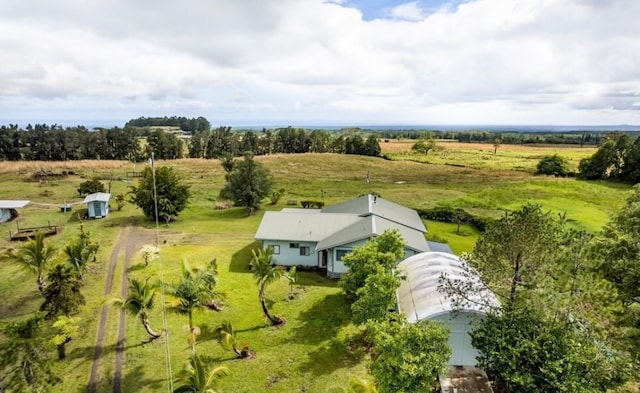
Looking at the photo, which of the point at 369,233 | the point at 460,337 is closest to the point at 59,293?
the point at 369,233

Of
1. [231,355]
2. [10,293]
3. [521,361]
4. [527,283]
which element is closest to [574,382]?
[521,361]

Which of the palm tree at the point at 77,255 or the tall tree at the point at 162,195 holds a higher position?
the tall tree at the point at 162,195

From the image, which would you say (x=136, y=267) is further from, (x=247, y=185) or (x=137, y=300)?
(x=247, y=185)

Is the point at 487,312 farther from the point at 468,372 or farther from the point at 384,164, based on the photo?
the point at 384,164

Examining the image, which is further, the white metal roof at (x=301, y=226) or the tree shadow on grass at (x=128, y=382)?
the white metal roof at (x=301, y=226)

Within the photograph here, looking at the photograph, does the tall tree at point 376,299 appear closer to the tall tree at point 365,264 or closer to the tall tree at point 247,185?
the tall tree at point 365,264

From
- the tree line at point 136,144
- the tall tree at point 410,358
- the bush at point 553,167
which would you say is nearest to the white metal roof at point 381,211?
the tall tree at point 410,358

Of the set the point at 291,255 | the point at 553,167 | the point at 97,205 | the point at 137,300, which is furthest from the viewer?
the point at 553,167
